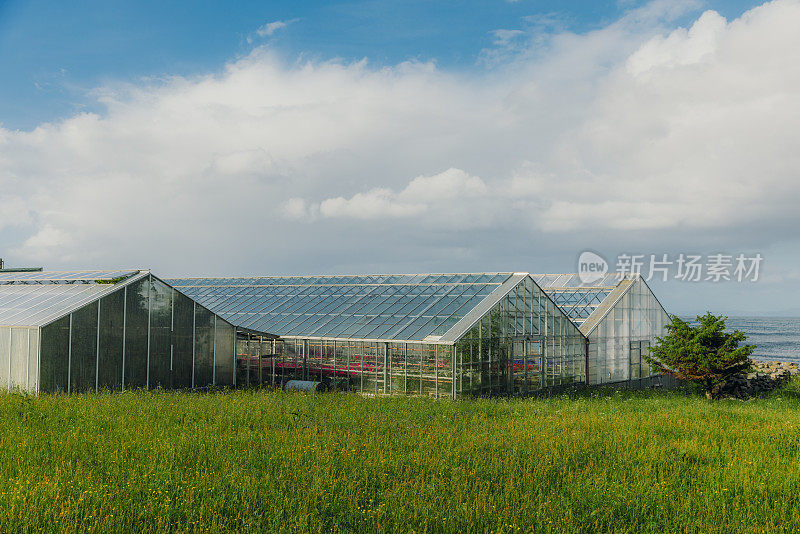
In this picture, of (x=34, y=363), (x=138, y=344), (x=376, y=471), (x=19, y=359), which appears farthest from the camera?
(x=138, y=344)

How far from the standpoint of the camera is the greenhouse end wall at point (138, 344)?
74.4ft

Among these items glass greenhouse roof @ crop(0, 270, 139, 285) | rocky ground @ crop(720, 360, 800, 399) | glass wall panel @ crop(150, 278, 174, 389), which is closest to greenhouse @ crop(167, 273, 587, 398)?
glass wall panel @ crop(150, 278, 174, 389)

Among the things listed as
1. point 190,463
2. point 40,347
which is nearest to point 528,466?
point 190,463

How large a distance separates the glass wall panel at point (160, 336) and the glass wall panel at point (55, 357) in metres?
3.69

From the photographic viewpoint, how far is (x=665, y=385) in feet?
132

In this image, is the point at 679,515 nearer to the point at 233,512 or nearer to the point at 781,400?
the point at 233,512

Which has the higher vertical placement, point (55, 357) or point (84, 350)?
point (84, 350)

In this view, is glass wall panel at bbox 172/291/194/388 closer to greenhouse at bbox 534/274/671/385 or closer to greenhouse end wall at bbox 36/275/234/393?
greenhouse end wall at bbox 36/275/234/393

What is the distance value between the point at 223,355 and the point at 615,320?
21.9 meters

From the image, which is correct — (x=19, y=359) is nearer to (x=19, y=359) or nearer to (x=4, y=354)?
(x=19, y=359)

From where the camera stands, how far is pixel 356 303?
102 feet

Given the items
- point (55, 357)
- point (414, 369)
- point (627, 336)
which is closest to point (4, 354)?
point (55, 357)

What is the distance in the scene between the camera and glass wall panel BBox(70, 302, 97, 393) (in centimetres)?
2291

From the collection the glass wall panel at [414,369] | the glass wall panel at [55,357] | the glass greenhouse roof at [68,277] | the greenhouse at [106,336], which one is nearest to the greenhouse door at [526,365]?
the glass wall panel at [414,369]
